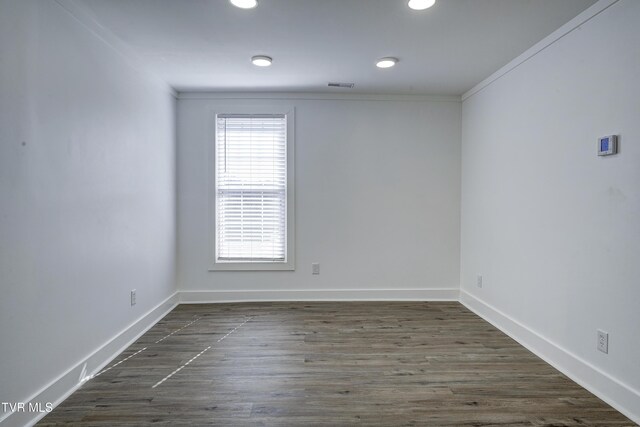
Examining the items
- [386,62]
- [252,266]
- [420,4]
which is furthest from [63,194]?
[386,62]

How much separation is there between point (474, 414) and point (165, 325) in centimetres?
266

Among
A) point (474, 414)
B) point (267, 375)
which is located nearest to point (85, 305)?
point (267, 375)

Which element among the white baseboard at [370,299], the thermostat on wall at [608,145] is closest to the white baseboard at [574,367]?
the white baseboard at [370,299]

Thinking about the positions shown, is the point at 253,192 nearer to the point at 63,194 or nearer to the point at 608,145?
the point at 63,194

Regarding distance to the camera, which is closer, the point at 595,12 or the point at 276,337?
the point at 595,12

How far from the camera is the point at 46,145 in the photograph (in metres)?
1.86

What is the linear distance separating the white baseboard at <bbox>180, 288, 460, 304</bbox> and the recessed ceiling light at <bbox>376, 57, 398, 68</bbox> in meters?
2.42

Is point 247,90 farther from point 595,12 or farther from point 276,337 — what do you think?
point 595,12

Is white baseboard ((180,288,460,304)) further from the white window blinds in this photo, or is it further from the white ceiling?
the white ceiling

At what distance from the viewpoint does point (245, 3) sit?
2.06 metres

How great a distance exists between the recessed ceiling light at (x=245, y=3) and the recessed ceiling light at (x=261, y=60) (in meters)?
0.72

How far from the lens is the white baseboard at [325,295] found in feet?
12.8

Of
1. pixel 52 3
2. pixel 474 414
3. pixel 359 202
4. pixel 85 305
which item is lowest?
pixel 474 414

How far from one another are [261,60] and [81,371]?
2628 mm
